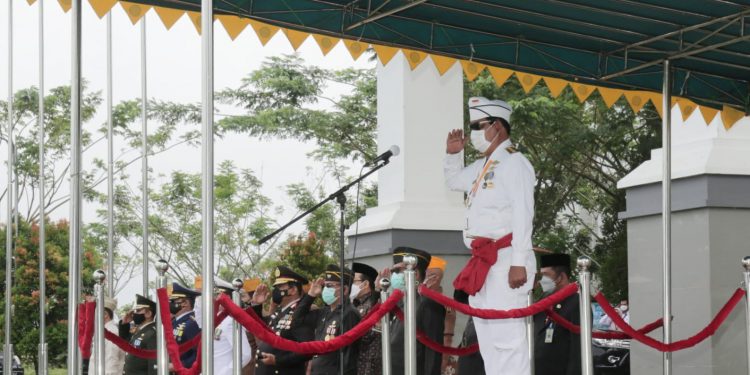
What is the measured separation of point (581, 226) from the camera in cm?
2456

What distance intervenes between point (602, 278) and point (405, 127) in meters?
8.80

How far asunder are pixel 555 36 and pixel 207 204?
4.11m

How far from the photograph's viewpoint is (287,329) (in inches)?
341

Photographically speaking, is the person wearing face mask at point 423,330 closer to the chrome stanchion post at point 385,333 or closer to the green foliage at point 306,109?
the chrome stanchion post at point 385,333

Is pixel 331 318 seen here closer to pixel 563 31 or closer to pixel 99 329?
pixel 99 329

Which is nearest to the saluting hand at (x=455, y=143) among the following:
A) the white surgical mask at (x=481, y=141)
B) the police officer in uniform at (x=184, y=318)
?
the white surgical mask at (x=481, y=141)

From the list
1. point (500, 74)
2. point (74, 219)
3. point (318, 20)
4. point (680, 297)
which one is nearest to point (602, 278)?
point (680, 297)

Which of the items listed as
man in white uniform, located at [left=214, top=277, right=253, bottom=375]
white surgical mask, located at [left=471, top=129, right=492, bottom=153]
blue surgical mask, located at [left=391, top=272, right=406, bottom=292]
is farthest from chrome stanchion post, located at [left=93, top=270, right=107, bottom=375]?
white surgical mask, located at [left=471, top=129, right=492, bottom=153]

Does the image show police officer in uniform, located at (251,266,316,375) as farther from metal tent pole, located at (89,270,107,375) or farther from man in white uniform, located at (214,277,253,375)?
metal tent pole, located at (89,270,107,375)

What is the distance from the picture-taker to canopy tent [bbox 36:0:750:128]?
768cm

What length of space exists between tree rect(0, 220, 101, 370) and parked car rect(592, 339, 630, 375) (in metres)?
12.0

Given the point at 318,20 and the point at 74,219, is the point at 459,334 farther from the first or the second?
the point at 74,219

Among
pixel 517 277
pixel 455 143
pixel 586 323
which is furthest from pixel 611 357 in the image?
pixel 517 277

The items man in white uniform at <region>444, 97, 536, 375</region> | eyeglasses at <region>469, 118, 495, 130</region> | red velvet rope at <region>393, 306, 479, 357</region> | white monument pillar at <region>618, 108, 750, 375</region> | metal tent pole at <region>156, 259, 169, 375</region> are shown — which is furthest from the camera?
white monument pillar at <region>618, 108, 750, 375</region>
